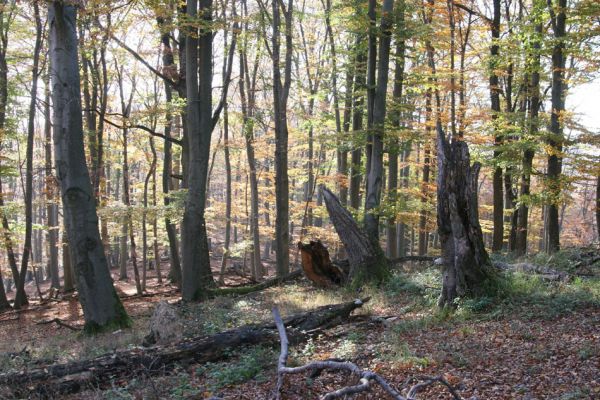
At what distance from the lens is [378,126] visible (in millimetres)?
11820

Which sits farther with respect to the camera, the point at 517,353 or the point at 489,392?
the point at 517,353

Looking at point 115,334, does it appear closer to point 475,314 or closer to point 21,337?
point 21,337

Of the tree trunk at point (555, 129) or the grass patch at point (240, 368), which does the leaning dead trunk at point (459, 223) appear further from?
the tree trunk at point (555, 129)

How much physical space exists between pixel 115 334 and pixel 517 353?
7008 millimetres

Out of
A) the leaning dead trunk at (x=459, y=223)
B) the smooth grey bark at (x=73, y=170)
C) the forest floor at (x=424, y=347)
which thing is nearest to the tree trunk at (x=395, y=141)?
the forest floor at (x=424, y=347)

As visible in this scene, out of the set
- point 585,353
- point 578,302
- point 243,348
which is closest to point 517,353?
point 585,353

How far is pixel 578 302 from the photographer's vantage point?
713 centimetres

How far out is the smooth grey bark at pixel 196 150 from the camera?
440 inches

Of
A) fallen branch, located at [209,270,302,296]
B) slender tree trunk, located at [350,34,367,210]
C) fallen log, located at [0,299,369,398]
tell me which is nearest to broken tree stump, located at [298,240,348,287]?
fallen branch, located at [209,270,302,296]

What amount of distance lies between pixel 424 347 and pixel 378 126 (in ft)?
22.7

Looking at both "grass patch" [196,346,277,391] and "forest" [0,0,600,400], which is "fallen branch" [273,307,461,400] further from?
"grass patch" [196,346,277,391]

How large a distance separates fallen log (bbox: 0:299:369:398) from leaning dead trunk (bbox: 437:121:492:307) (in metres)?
2.44

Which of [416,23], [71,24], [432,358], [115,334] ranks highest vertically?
[416,23]

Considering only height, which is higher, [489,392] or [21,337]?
[489,392]
